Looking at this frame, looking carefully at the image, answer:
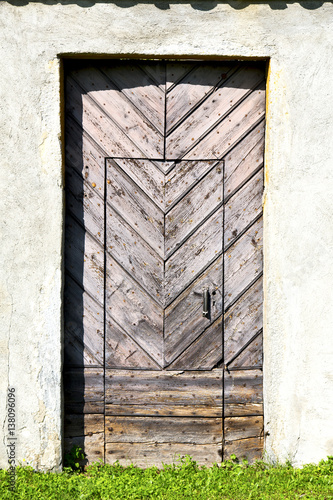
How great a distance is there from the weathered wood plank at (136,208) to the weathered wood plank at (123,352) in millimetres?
643

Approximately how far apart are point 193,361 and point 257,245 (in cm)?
95

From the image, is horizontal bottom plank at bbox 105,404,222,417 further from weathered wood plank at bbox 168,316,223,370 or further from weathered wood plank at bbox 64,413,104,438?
weathered wood plank at bbox 168,316,223,370

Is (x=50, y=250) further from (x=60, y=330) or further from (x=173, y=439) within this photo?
(x=173, y=439)

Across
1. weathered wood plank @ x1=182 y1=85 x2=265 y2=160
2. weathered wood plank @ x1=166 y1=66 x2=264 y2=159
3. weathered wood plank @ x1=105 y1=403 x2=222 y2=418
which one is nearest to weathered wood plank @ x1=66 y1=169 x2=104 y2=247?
weathered wood plank @ x1=166 y1=66 x2=264 y2=159

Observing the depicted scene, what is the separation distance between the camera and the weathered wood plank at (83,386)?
332 centimetres

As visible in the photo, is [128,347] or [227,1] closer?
[227,1]

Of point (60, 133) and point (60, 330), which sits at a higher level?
point (60, 133)

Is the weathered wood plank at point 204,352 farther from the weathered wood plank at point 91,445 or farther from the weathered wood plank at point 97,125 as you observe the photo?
the weathered wood plank at point 97,125

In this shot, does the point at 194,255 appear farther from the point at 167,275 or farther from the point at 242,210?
the point at 242,210

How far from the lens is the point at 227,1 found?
3.10m

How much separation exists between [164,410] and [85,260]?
121 cm

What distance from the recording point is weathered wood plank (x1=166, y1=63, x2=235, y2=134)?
3283 millimetres

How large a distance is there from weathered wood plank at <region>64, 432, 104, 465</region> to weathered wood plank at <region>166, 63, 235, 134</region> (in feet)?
7.37

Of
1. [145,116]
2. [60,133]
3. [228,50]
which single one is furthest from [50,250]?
[228,50]
